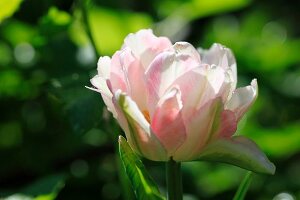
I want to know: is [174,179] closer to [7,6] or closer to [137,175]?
[137,175]

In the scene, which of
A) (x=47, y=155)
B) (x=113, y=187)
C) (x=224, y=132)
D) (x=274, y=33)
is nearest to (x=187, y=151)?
(x=224, y=132)

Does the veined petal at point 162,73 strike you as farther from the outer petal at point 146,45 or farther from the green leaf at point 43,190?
the green leaf at point 43,190

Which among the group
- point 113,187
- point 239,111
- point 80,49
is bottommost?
point 113,187

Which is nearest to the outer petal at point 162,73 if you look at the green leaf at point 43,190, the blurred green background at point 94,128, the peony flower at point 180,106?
the peony flower at point 180,106

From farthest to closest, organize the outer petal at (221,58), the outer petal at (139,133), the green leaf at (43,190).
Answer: the green leaf at (43,190) → the outer petal at (221,58) → the outer petal at (139,133)

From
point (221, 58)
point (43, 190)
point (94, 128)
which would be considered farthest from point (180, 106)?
point (94, 128)

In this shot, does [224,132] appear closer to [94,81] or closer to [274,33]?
[94,81]

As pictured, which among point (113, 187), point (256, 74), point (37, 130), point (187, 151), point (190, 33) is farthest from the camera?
point (190, 33)
